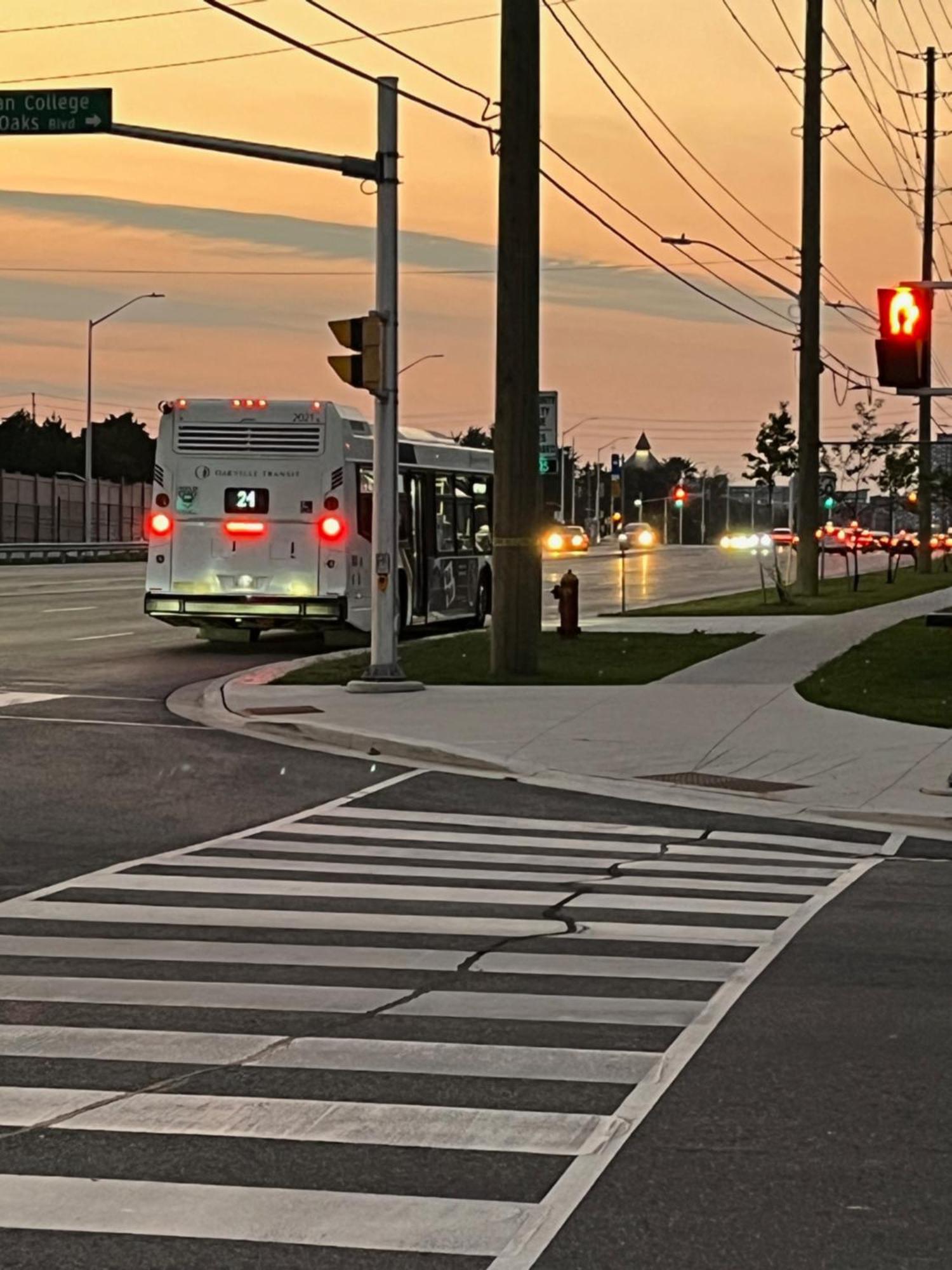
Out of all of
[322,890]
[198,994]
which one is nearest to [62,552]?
[322,890]

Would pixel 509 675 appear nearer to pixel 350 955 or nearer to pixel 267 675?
pixel 267 675

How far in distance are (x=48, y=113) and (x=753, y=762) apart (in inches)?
430

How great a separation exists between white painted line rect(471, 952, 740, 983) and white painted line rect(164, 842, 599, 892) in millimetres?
2056

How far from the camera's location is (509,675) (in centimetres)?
2255

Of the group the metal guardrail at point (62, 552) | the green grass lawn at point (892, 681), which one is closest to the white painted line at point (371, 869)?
the green grass lawn at point (892, 681)

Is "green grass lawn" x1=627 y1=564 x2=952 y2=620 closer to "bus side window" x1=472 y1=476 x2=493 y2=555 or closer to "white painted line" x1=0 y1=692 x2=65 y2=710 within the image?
"bus side window" x1=472 y1=476 x2=493 y2=555

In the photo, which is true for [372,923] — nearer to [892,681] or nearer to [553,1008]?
[553,1008]

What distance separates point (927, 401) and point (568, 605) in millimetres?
42066

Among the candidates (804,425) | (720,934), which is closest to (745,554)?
(804,425)

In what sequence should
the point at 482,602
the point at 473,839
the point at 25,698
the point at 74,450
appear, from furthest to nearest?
the point at 74,450 < the point at 482,602 < the point at 25,698 < the point at 473,839

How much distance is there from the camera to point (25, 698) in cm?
2083

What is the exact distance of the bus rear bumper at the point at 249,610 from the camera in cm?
2695

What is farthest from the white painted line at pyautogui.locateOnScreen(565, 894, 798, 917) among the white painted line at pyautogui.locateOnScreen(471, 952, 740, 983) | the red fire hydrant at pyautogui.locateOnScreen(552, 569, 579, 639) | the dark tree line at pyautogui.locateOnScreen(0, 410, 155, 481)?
the dark tree line at pyautogui.locateOnScreen(0, 410, 155, 481)

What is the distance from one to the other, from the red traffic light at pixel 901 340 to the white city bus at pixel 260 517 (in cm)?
819
